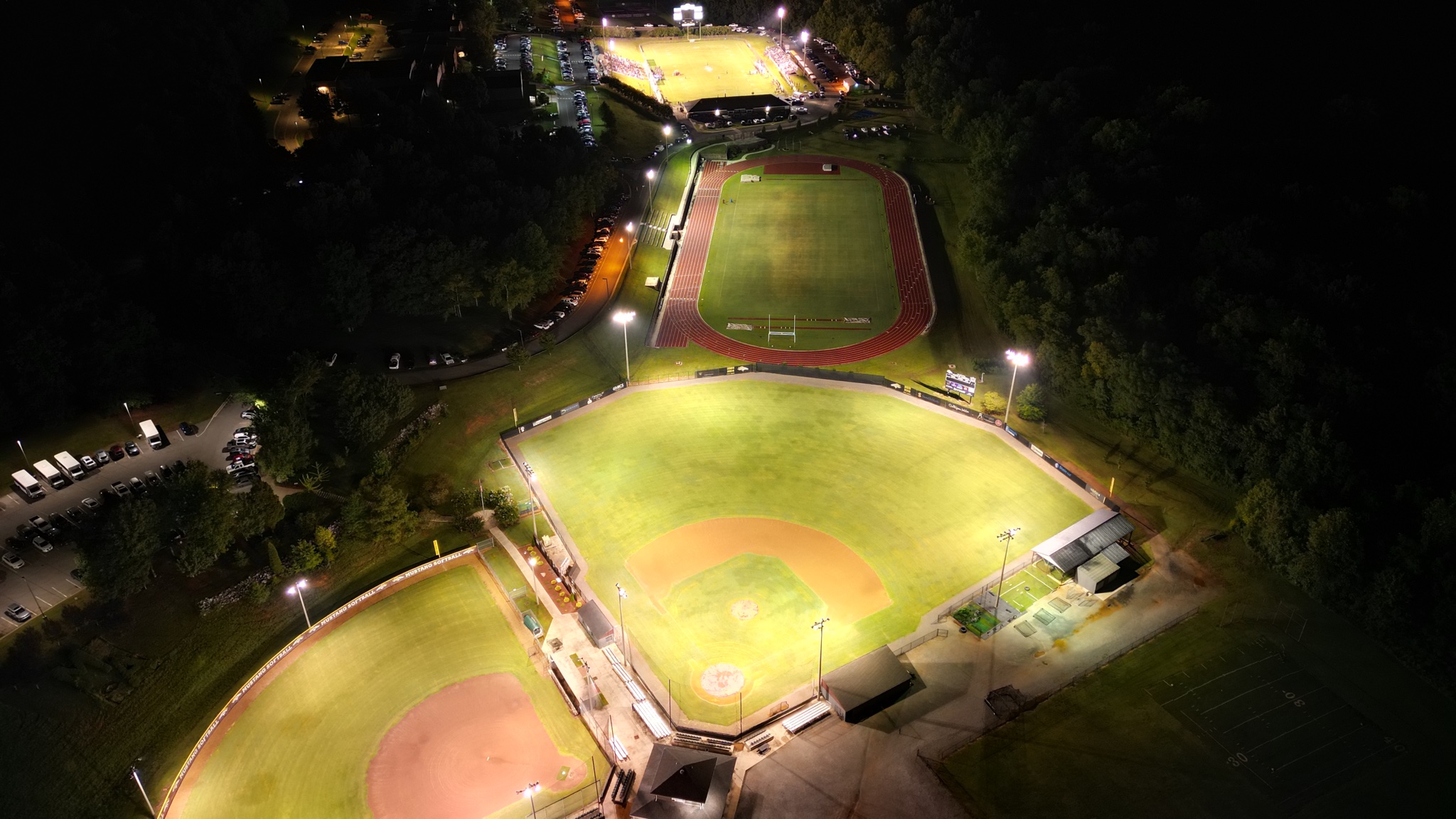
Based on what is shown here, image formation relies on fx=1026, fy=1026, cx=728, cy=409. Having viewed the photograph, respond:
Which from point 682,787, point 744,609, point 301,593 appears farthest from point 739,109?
point 682,787

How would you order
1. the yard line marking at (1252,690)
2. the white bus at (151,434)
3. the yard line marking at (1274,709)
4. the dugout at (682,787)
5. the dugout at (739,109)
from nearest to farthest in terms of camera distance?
1. the dugout at (682,787)
2. the yard line marking at (1274,709)
3. the yard line marking at (1252,690)
4. the white bus at (151,434)
5. the dugout at (739,109)

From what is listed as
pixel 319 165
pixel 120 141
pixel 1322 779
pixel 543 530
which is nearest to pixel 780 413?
pixel 543 530

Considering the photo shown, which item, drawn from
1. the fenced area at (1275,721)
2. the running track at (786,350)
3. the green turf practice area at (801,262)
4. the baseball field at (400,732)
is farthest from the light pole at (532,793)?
the green turf practice area at (801,262)

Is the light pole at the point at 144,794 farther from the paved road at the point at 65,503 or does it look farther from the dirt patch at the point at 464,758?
the paved road at the point at 65,503

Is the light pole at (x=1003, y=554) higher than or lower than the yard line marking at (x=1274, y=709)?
higher

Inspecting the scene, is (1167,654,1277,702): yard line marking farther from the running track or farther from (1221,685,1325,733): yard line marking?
the running track

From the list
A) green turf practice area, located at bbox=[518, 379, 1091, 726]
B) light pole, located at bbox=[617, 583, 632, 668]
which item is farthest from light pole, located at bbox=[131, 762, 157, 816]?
green turf practice area, located at bbox=[518, 379, 1091, 726]

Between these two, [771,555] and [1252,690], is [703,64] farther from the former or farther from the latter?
[1252,690]
